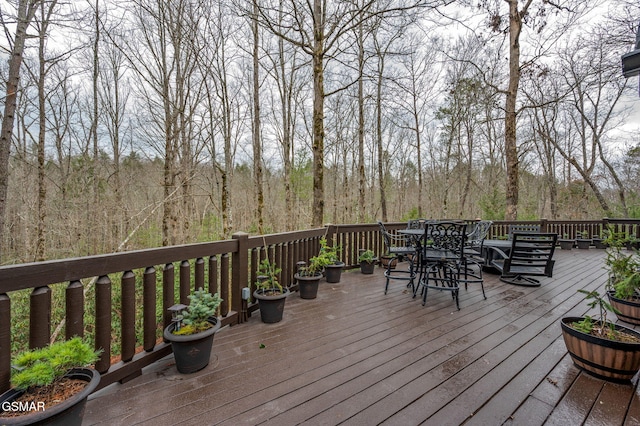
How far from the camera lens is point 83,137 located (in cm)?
891

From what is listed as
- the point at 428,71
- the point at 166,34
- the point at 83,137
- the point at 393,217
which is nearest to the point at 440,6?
the point at 166,34

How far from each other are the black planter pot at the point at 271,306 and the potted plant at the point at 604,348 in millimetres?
2351

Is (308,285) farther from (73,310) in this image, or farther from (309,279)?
(73,310)

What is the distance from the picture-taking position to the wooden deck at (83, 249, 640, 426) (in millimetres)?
1529

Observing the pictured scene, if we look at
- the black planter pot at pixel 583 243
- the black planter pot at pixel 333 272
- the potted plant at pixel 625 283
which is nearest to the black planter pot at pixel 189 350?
the black planter pot at pixel 333 272

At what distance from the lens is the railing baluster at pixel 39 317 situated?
1446 millimetres

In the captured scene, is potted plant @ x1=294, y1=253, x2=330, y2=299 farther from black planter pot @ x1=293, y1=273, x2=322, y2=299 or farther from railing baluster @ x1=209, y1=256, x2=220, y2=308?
railing baluster @ x1=209, y1=256, x2=220, y2=308

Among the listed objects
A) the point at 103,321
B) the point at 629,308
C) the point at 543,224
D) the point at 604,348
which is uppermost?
the point at 543,224

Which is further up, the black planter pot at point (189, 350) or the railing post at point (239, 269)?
the railing post at point (239, 269)

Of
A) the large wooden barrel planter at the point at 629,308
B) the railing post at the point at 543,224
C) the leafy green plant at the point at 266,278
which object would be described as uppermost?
the railing post at the point at 543,224

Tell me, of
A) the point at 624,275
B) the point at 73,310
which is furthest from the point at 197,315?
the point at 624,275

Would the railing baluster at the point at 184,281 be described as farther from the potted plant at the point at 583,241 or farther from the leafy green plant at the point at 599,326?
the potted plant at the point at 583,241

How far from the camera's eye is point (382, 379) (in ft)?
6.08

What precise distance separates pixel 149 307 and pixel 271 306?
1116 mm
